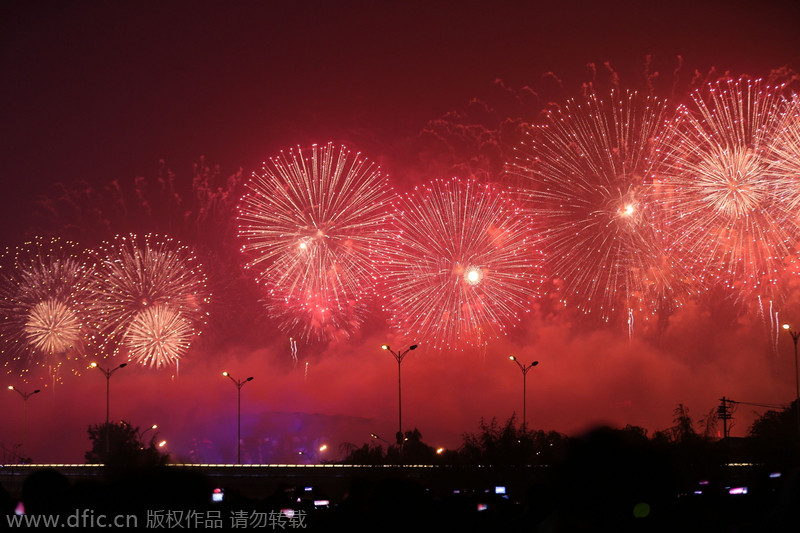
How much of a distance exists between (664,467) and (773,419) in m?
88.7

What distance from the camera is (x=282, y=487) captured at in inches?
717

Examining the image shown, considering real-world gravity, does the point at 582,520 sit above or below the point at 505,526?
above

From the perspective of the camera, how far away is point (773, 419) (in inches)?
3511

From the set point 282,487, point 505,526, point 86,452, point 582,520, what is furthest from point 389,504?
point 86,452

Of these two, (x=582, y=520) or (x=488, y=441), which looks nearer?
(x=582, y=520)

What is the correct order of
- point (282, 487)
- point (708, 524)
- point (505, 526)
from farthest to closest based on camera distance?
point (708, 524)
point (505, 526)
point (282, 487)

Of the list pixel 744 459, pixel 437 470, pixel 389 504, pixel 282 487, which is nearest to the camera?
pixel 389 504

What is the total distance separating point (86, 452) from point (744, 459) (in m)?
98.4

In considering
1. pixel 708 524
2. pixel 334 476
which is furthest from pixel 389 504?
pixel 334 476

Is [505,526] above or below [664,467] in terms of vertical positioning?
below

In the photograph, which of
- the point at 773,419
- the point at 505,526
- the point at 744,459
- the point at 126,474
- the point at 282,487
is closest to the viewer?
the point at 126,474

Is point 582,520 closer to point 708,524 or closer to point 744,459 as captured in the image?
point 708,524

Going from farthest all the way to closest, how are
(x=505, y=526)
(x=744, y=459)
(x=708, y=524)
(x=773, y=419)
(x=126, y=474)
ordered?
(x=773, y=419), (x=744, y=459), (x=708, y=524), (x=505, y=526), (x=126, y=474)

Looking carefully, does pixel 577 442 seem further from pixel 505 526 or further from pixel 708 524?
pixel 708 524
